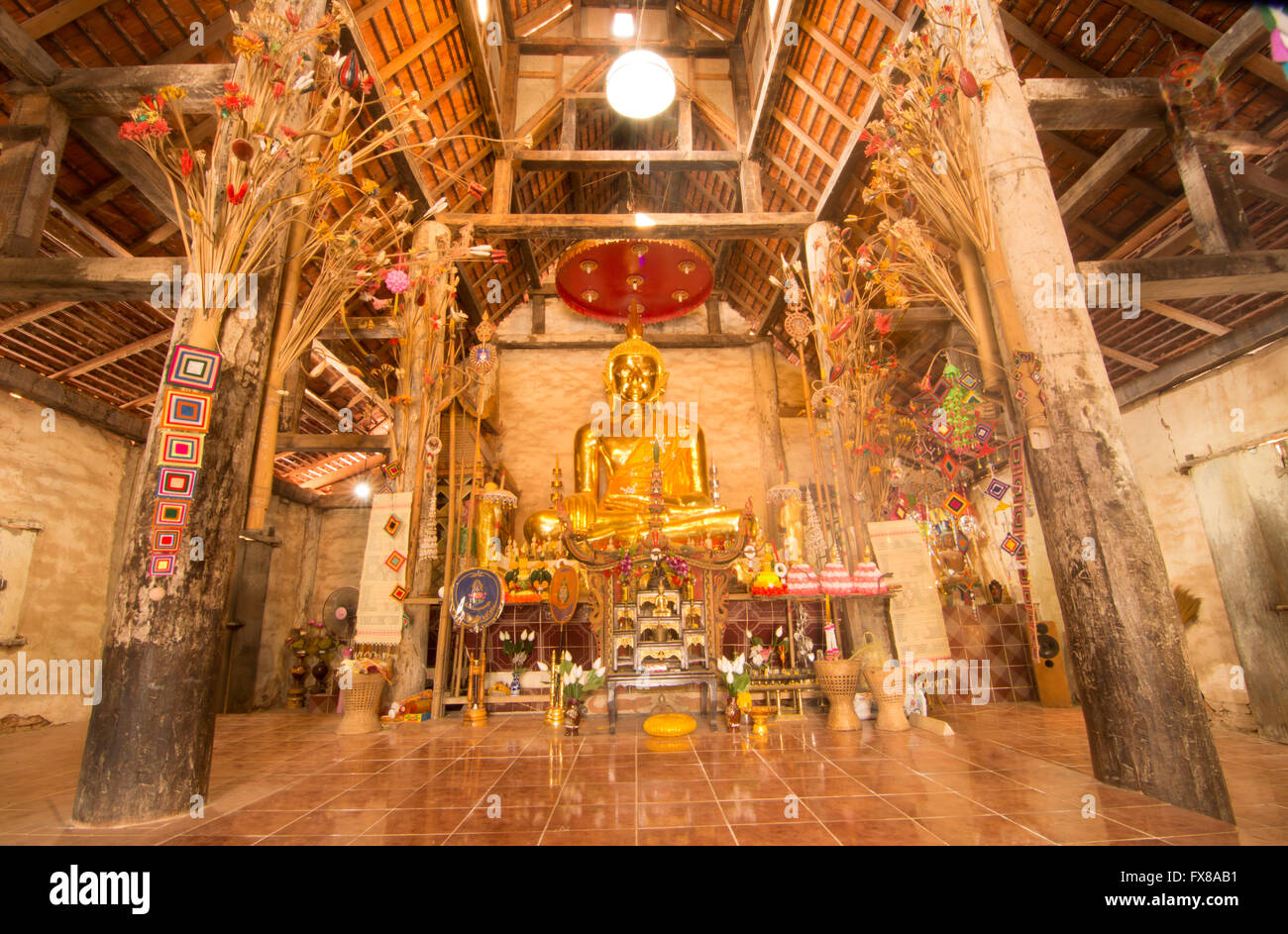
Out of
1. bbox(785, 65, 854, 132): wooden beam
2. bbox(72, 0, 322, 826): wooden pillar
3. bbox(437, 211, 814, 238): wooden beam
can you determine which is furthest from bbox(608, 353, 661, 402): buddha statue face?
bbox(72, 0, 322, 826): wooden pillar

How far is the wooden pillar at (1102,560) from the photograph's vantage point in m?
2.48

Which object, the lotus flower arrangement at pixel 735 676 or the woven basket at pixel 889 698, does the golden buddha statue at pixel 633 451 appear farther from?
the woven basket at pixel 889 698

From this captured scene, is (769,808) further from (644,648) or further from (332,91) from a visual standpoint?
(332,91)

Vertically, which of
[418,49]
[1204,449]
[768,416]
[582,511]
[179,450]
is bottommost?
[179,450]

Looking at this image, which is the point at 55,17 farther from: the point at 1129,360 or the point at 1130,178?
the point at 1129,360

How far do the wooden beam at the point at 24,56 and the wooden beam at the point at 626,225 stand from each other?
351 cm

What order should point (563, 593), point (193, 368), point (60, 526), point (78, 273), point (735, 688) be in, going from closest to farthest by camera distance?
point (193, 368)
point (78, 273)
point (735, 688)
point (563, 593)
point (60, 526)

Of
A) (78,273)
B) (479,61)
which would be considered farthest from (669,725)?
(479,61)

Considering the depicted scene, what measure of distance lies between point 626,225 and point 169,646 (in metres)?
6.24

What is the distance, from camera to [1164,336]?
5.85 metres

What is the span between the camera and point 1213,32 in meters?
3.95

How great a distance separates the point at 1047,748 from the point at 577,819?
2.80 m

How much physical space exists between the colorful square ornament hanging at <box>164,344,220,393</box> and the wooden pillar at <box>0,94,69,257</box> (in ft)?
7.00
